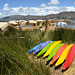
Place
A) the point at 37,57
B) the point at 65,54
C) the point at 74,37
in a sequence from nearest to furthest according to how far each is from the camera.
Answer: the point at 65,54, the point at 37,57, the point at 74,37

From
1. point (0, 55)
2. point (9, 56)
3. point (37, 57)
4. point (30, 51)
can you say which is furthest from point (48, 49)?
point (0, 55)

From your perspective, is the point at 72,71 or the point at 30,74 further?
the point at 72,71

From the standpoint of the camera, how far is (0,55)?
2.73 metres

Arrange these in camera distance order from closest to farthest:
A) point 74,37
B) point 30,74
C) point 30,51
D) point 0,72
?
point 30,74 < point 0,72 < point 30,51 < point 74,37

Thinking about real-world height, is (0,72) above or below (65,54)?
below

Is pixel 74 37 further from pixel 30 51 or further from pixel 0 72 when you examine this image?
pixel 0 72

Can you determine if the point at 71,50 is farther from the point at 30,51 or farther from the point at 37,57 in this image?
the point at 30,51

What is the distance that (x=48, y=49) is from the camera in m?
4.21

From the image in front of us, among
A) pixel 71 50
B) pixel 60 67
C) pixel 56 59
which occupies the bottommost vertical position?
pixel 60 67

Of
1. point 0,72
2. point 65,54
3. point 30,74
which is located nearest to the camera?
point 30,74

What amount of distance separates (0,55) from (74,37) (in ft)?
13.5

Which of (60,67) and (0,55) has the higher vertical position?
(0,55)

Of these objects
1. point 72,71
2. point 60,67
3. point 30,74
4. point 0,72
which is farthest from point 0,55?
point 72,71

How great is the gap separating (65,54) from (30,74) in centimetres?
169
